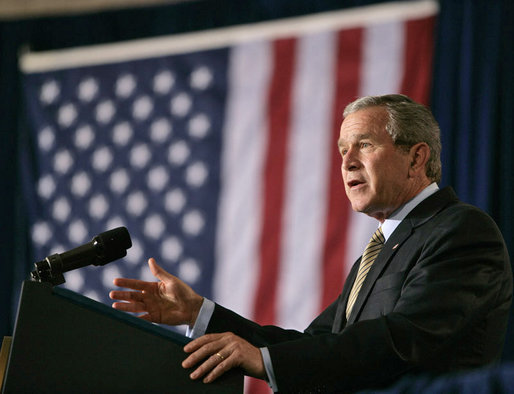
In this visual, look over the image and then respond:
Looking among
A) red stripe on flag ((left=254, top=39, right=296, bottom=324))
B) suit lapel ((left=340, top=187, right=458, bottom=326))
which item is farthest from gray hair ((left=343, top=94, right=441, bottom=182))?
red stripe on flag ((left=254, top=39, right=296, bottom=324))

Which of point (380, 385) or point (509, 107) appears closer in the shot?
point (380, 385)

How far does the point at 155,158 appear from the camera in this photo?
4.79m

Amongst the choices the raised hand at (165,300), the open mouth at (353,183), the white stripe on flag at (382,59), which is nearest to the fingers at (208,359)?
the raised hand at (165,300)

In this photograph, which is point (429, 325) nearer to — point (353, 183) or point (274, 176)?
point (353, 183)

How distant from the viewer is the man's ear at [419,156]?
8.09 ft

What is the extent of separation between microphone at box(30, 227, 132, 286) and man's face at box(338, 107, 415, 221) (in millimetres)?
944

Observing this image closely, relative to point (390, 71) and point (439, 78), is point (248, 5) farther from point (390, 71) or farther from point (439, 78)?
point (439, 78)

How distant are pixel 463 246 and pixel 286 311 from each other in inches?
93.9

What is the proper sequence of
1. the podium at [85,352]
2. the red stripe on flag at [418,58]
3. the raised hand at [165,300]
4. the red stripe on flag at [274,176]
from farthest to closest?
1. the red stripe on flag at [274,176]
2. the red stripe on flag at [418,58]
3. the raised hand at [165,300]
4. the podium at [85,352]

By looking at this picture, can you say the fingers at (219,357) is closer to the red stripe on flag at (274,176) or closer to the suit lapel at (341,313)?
the suit lapel at (341,313)

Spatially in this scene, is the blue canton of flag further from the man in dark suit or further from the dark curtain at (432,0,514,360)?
the man in dark suit

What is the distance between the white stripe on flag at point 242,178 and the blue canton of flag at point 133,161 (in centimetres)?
7

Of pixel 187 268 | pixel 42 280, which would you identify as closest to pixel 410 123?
pixel 42 280

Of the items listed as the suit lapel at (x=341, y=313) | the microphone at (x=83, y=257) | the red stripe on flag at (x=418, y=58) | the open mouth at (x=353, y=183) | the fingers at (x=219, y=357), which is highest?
the red stripe on flag at (x=418, y=58)
